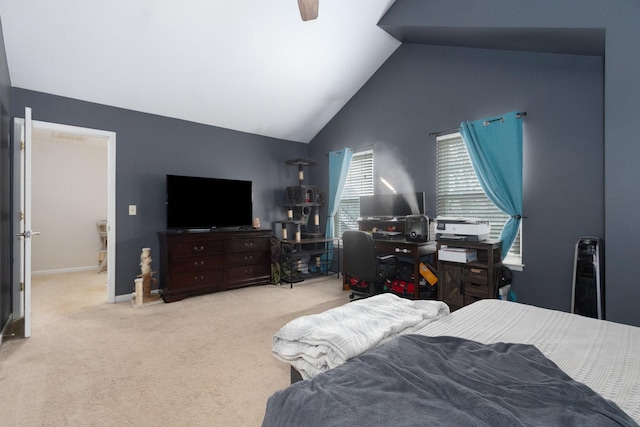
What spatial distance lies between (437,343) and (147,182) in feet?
13.5

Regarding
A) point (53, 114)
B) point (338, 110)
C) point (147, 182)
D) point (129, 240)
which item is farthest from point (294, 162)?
point (53, 114)

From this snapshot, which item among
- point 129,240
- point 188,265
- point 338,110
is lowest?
point 188,265

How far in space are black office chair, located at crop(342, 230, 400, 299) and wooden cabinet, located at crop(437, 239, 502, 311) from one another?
582 mm

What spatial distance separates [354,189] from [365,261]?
6.30ft

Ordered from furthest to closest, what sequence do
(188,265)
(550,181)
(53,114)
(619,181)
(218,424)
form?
(188,265)
(53,114)
(550,181)
(619,181)
(218,424)

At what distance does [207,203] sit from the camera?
4305mm

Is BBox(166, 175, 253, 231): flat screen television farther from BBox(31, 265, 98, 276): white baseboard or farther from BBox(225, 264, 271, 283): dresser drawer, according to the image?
BBox(31, 265, 98, 276): white baseboard

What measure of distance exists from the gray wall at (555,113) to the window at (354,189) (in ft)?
2.17

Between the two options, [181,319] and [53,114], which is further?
[53,114]

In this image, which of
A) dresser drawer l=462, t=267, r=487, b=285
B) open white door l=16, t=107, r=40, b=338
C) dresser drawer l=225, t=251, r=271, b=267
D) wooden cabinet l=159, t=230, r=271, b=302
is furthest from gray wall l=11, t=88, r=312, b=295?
dresser drawer l=462, t=267, r=487, b=285

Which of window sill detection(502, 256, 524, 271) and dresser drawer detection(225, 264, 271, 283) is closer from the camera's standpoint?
window sill detection(502, 256, 524, 271)

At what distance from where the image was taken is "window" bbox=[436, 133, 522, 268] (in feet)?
11.2

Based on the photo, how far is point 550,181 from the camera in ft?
9.84

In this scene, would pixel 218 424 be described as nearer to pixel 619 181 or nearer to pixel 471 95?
pixel 619 181
